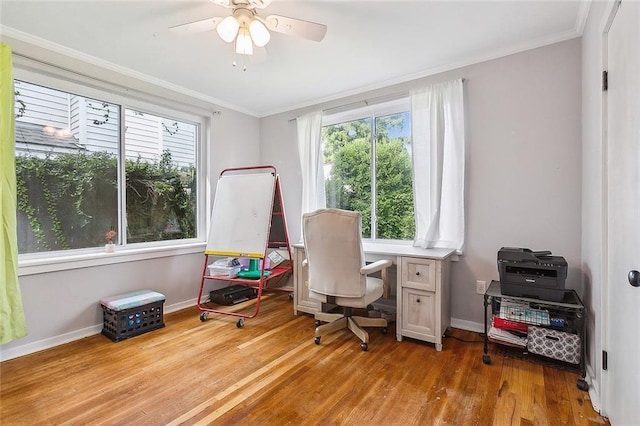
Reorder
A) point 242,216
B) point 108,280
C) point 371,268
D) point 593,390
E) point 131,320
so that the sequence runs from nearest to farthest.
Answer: point 593,390 < point 371,268 < point 131,320 < point 108,280 < point 242,216

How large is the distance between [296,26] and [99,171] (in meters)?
2.23

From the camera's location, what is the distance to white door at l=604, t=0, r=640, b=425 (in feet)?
3.84

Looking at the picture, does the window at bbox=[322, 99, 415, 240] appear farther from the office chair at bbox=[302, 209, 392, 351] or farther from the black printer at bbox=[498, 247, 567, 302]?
the black printer at bbox=[498, 247, 567, 302]

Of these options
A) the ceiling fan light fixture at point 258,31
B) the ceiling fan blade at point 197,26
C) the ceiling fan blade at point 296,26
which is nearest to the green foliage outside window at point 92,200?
the ceiling fan blade at point 197,26

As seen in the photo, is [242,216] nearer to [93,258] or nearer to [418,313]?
[93,258]

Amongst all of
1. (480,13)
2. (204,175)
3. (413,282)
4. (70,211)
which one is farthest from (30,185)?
(480,13)

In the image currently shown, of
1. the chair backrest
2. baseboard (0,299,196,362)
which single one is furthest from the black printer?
baseboard (0,299,196,362)

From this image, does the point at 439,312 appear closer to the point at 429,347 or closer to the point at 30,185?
the point at 429,347

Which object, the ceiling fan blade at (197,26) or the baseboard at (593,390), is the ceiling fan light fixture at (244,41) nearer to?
the ceiling fan blade at (197,26)

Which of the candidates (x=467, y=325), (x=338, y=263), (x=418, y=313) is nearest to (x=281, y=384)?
(x=338, y=263)

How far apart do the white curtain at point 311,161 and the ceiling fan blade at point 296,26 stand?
1.65 metres

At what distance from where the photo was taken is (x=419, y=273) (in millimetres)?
2395

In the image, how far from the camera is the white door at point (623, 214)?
3.84 ft

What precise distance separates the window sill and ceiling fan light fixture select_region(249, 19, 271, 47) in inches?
87.2
